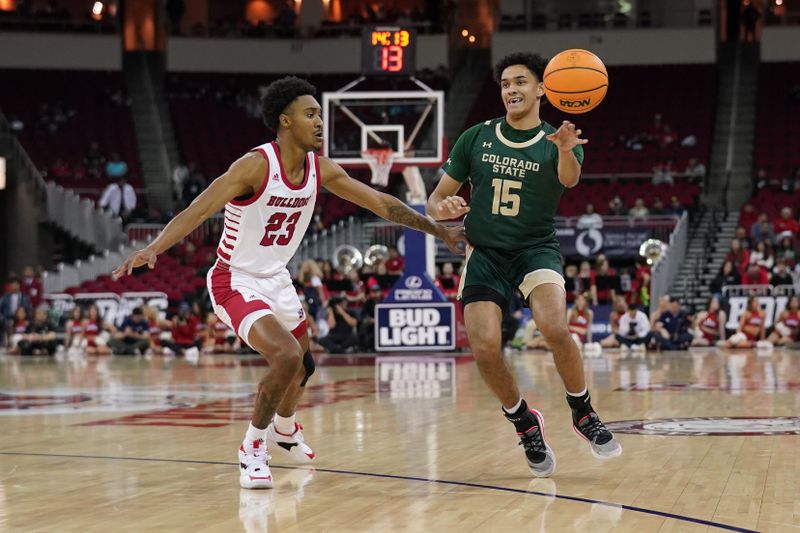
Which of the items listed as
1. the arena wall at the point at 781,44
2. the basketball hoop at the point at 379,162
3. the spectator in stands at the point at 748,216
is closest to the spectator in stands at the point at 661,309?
the basketball hoop at the point at 379,162

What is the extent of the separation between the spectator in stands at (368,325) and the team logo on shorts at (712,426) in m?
13.3

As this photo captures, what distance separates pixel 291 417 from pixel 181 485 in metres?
1.05

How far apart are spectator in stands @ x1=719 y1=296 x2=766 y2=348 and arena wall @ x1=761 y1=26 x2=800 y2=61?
1475 cm

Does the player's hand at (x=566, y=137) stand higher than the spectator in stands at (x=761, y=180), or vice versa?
the spectator in stands at (x=761, y=180)

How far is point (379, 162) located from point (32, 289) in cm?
994

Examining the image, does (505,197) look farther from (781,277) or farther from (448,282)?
(781,277)

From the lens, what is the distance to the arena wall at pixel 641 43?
35.6 metres

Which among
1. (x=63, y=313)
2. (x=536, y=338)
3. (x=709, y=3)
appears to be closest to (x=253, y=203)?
(x=536, y=338)

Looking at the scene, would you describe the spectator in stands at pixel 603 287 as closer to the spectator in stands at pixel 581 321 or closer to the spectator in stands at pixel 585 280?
the spectator in stands at pixel 585 280

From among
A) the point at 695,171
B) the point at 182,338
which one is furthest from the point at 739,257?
the point at 182,338

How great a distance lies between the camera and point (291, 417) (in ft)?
24.1

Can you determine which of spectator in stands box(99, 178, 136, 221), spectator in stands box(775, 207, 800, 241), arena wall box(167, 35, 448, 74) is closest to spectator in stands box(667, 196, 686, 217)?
spectator in stands box(775, 207, 800, 241)

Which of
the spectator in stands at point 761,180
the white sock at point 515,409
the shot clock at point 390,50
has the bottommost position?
the white sock at point 515,409

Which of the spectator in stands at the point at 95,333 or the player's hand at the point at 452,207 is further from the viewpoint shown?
the spectator in stands at the point at 95,333
